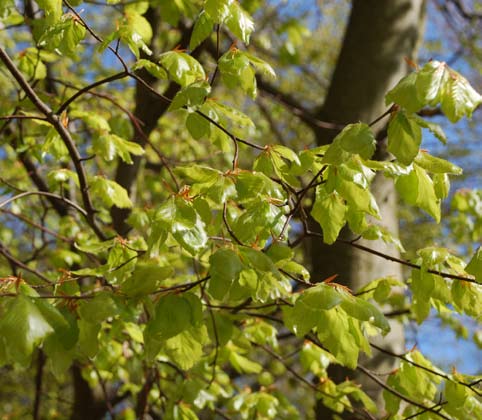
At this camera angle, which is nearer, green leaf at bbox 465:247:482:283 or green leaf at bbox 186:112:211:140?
green leaf at bbox 465:247:482:283

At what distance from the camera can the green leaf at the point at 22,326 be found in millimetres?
931

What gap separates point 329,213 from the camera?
1.35 m

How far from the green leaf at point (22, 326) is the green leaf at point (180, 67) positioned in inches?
27.6

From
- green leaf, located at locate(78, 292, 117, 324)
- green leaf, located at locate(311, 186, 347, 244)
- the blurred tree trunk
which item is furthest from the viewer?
the blurred tree trunk

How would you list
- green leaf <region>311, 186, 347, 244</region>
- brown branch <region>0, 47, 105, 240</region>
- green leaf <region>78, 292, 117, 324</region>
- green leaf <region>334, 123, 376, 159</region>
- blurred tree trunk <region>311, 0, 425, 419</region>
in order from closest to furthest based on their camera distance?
green leaf <region>334, 123, 376, 159</region>, green leaf <region>78, 292, 117, 324</region>, green leaf <region>311, 186, 347, 244</region>, brown branch <region>0, 47, 105, 240</region>, blurred tree trunk <region>311, 0, 425, 419</region>

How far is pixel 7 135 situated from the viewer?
287cm

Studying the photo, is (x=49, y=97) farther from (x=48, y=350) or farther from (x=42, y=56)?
(x=48, y=350)

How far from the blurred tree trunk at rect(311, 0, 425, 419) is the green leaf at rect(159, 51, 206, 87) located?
1344 mm

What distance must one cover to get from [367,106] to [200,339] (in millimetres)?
1883

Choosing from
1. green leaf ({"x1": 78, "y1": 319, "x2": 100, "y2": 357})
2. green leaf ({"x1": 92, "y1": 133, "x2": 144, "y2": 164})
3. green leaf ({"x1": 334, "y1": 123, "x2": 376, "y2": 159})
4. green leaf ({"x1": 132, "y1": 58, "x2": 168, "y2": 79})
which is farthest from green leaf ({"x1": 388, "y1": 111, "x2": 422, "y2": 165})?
green leaf ({"x1": 92, "y1": 133, "x2": 144, "y2": 164})

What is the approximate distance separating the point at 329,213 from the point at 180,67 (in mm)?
530

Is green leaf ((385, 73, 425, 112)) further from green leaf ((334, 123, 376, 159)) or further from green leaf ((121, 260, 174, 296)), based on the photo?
green leaf ((121, 260, 174, 296))

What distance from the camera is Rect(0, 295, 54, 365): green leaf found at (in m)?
0.93

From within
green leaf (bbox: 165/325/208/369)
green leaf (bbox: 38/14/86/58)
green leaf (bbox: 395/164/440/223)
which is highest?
green leaf (bbox: 38/14/86/58)
